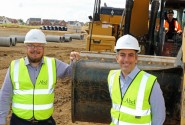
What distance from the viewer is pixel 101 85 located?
167 inches

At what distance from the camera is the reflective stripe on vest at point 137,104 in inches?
121

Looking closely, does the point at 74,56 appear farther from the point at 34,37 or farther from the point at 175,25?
the point at 175,25

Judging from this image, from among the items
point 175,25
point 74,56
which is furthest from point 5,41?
point 74,56

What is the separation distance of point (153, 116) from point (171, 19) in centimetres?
496

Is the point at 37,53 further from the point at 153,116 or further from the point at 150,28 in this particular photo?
the point at 150,28

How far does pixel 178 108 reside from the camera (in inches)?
161

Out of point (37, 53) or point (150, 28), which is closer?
point (37, 53)

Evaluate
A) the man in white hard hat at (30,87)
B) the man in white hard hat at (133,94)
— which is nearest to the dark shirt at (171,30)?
the man in white hard hat at (30,87)

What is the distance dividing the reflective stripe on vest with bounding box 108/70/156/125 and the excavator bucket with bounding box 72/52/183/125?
→ 992 millimetres

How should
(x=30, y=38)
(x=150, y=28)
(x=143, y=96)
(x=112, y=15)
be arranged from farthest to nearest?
(x=112, y=15) < (x=150, y=28) < (x=30, y=38) < (x=143, y=96)

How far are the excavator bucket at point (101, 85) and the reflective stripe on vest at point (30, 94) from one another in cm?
42

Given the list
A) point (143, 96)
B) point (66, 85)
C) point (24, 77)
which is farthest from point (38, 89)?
point (66, 85)

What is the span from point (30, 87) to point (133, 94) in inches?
51.1

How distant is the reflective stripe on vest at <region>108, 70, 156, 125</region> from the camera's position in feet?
10.1
